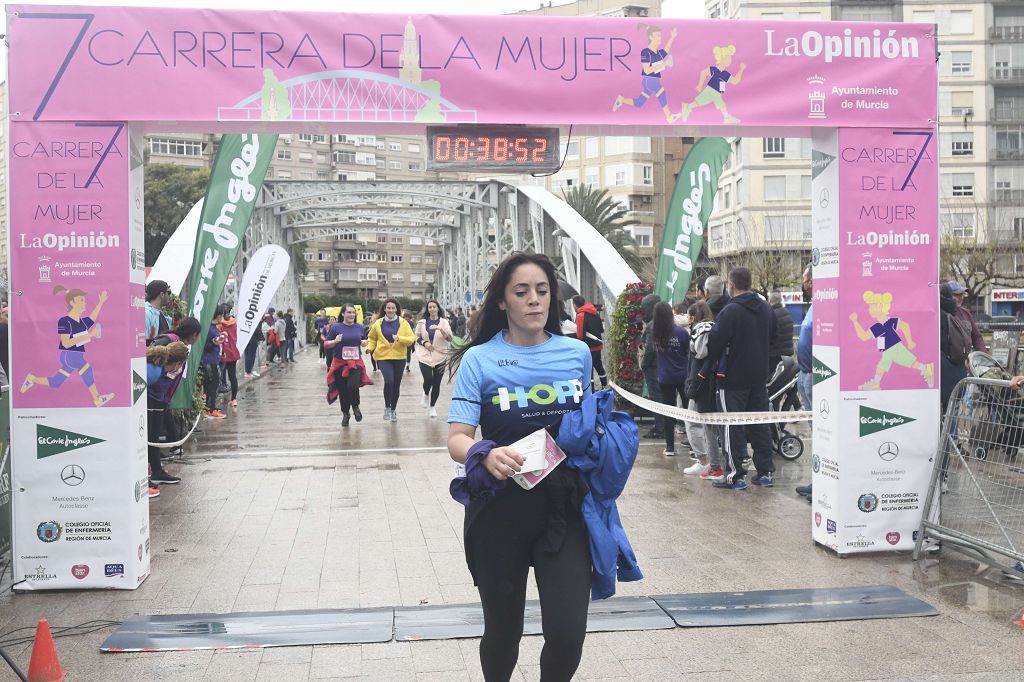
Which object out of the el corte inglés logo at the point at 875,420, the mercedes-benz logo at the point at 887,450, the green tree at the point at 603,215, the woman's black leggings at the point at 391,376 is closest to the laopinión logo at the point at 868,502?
the mercedes-benz logo at the point at 887,450

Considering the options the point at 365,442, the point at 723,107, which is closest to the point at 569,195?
the point at 365,442

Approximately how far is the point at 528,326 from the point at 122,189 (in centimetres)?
367

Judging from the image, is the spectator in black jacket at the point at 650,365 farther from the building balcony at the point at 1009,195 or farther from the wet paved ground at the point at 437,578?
the building balcony at the point at 1009,195

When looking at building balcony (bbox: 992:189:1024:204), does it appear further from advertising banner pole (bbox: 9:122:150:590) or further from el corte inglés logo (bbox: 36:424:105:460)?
el corte inglés logo (bbox: 36:424:105:460)

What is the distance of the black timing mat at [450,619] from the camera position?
517 cm

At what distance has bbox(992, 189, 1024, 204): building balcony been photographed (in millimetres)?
60800

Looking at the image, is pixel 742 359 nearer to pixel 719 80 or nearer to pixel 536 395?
pixel 719 80

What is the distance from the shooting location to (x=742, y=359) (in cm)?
927

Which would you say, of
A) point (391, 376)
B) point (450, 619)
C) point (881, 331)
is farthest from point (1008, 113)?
point (450, 619)

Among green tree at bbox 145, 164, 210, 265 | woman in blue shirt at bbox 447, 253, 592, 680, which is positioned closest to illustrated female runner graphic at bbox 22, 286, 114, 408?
woman in blue shirt at bbox 447, 253, 592, 680

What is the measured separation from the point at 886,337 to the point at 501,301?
4.01 metres

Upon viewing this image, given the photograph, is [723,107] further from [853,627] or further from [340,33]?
[853,627]

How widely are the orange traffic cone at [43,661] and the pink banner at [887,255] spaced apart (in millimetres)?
5001

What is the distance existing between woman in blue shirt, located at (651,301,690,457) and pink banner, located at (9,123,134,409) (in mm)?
6411
